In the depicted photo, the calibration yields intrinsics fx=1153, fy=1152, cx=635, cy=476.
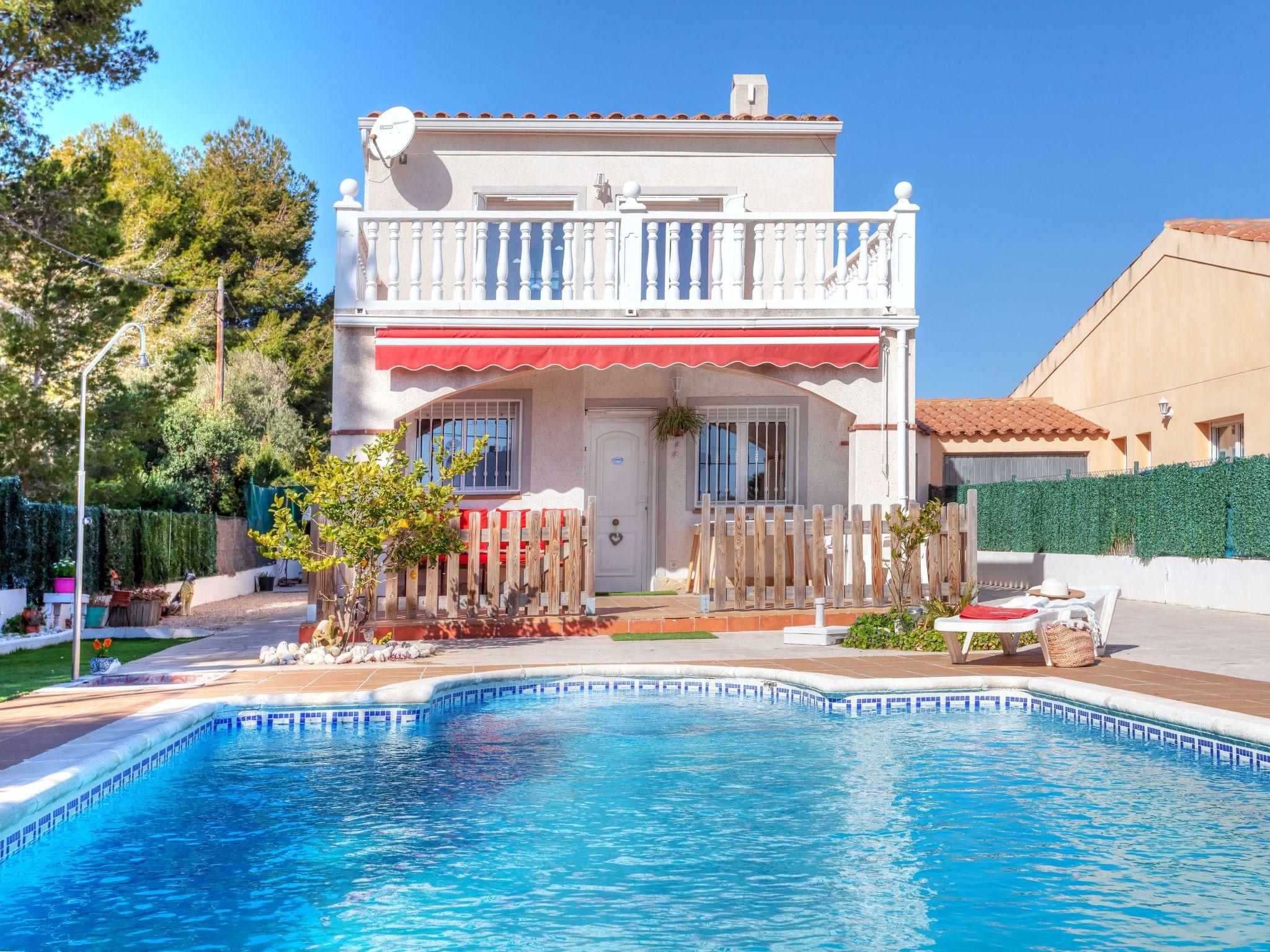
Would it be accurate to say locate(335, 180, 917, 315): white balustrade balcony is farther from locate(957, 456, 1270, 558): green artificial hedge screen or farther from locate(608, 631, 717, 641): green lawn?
locate(957, 456, 1270, 558): green artificial hedge screen

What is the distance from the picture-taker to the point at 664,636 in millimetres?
14594

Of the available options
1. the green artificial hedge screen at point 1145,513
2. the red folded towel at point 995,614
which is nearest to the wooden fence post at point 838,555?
the red folded towel at point 995,614

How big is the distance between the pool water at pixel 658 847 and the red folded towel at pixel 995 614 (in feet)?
7.42

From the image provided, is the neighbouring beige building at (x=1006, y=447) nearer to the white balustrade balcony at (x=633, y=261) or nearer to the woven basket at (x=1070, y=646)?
the white balustrade balcony at (x=633, y=261)

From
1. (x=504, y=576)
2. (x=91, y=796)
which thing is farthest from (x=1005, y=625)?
(x=91, y=796)

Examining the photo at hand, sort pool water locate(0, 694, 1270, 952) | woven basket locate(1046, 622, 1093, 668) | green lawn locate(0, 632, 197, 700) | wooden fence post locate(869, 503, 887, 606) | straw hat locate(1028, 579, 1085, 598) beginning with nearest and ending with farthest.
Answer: pool water locate(0, 694, 1270, 952) → green lawn locate(0, 632, 197, 700) → woven basket locate(1046, 622, 1093, 668) → straw hat locate(1028, 579, 1085, 598) → wooden fence post locate(869, 503, 887, 606)

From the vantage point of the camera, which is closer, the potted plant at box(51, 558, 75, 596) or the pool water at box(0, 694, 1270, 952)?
the pool water at box(0, 694, 1270, 952)

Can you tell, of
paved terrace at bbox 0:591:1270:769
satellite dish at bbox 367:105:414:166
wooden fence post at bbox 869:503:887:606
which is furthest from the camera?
satellite dish at bbox 367:105:414:166

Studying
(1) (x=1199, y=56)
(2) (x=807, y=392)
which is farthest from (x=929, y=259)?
(1) (x=1199, y=56)

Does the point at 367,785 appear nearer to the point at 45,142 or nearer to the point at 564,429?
the point at 564,429

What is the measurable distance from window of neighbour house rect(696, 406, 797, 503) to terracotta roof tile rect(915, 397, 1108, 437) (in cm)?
1172

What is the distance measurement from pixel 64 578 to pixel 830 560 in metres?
10.7

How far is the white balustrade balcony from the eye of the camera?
1581 centimetres

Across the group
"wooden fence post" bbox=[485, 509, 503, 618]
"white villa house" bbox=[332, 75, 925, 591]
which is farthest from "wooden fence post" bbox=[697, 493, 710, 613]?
"wooden fence post" bbox=[485, 509, 503, 618]
